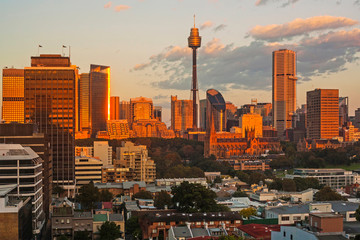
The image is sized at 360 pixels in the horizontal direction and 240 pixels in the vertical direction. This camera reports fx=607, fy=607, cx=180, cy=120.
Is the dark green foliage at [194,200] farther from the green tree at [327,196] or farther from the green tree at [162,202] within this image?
the green tree at [327,196]

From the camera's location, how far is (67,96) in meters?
149

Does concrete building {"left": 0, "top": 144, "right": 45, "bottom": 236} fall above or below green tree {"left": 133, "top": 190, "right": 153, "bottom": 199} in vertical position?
above

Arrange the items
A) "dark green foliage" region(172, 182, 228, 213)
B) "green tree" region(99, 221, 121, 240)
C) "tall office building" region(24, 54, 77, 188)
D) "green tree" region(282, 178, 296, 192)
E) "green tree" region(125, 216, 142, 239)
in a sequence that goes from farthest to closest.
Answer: "green tree" region(282, 178, 296, 192), "tall office building" region(24, 54, 77, 188), "dark green foliage" region(172, 182, 228, 213), "green tree" region(125, 216, 142, 239), "green tree" region(99, 221, 121, 240)

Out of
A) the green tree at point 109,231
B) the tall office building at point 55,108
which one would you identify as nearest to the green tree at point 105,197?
the tall office building at point 55,108

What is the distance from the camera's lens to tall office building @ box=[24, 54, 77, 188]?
148 meters

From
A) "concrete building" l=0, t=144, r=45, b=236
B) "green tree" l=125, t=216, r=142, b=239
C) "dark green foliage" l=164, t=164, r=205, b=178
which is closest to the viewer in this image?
"concrete building" l=0, t=144, r=45, b=236

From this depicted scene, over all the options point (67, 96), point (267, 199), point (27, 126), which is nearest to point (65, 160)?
point (67, 96)

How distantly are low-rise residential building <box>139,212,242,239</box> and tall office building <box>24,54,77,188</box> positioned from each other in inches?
2449

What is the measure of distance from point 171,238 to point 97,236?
10.6m

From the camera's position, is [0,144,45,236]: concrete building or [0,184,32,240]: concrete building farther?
[0,144,45,236]: concrete building

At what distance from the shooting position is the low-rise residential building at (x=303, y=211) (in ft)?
311

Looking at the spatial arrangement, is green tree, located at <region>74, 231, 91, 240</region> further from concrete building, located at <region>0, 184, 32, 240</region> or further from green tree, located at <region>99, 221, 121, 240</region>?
concrete building, located at <region>0, 184, 32, 240</region>

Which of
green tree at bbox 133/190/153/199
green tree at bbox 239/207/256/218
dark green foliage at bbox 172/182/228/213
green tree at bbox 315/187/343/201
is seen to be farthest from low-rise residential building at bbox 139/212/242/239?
green tree at bbox 315/187/343/201

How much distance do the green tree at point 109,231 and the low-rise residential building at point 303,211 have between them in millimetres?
26320
